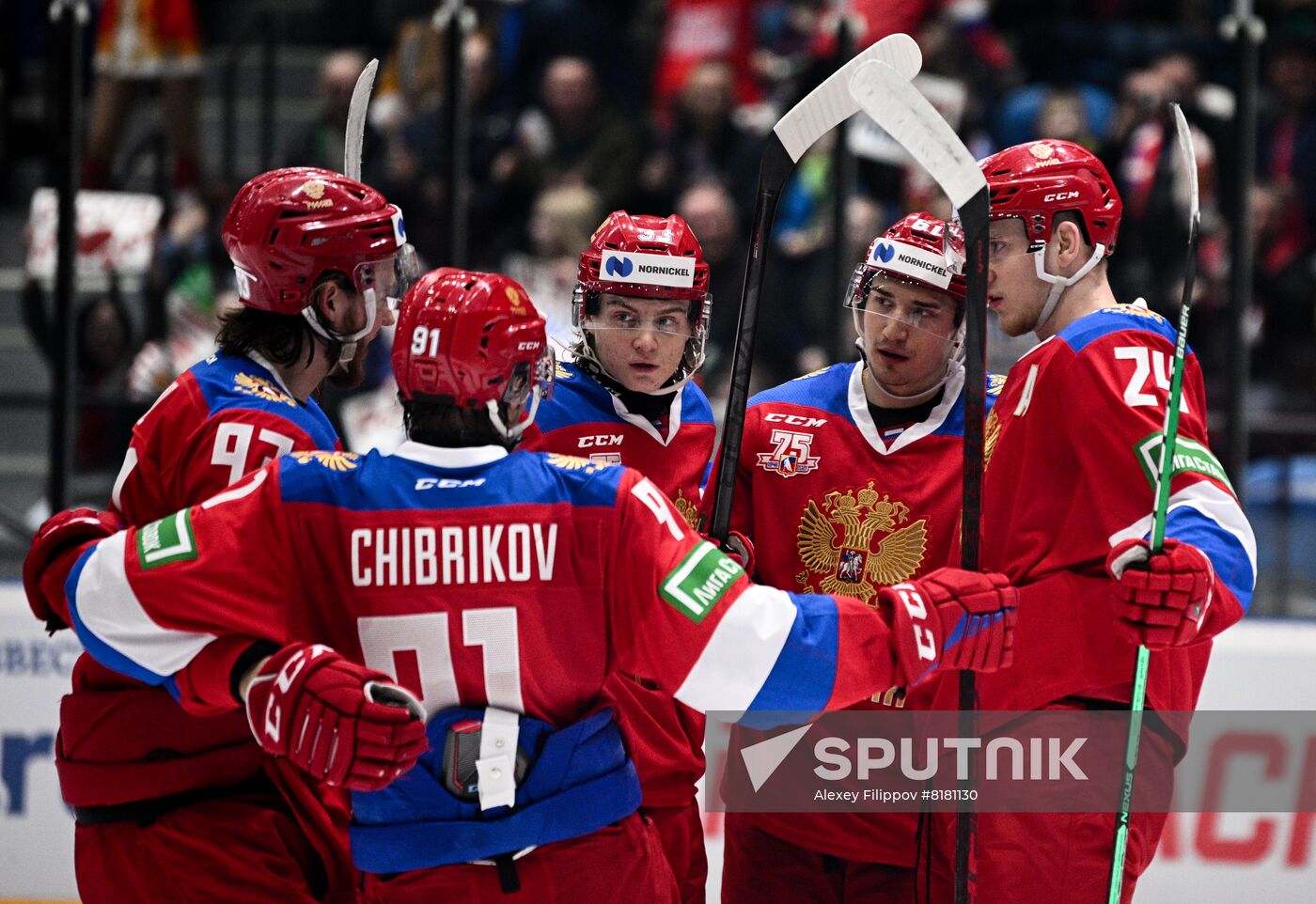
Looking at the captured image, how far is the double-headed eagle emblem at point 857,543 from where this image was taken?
2.91 m

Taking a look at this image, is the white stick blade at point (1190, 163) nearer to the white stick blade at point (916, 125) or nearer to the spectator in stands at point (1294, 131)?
the white stick blade at point (916, 125)

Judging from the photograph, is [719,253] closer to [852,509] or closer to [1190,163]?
[852,509]

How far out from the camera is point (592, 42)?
6.86 meters

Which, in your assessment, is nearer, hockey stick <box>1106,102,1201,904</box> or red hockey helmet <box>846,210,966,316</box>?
hockey stick <box>1106,102,1201,904</box>

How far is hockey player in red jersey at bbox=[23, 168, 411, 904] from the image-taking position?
2.54 metres

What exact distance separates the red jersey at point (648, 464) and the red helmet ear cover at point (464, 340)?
0.74 m

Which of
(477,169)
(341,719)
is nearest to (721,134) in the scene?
(477,169)

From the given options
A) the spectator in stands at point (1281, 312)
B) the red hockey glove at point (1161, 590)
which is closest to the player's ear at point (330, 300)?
the red hockey glove at point (1161, 590)

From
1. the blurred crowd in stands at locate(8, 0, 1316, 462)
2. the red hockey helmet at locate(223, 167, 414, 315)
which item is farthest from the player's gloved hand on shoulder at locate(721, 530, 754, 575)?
the blurred crowd in stands at locate(8, 0, 1316, 462)

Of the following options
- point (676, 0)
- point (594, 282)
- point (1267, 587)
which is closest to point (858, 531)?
point (594, 282)

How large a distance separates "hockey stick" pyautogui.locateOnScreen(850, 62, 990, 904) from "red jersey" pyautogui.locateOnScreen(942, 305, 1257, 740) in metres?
0.16

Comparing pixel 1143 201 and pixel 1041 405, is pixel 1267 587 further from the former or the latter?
pixel 1041 405

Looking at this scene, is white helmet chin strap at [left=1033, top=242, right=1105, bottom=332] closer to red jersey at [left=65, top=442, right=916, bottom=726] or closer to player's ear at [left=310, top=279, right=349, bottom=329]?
red jersey at [left=65, top=442, right=916, bottom=726]

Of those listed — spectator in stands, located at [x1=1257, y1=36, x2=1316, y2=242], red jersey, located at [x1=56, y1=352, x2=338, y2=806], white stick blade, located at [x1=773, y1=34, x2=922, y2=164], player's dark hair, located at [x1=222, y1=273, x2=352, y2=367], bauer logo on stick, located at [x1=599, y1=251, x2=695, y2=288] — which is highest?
spectator in stands, located at [x1=1257, y1=36, x2=1316, y2=242]
